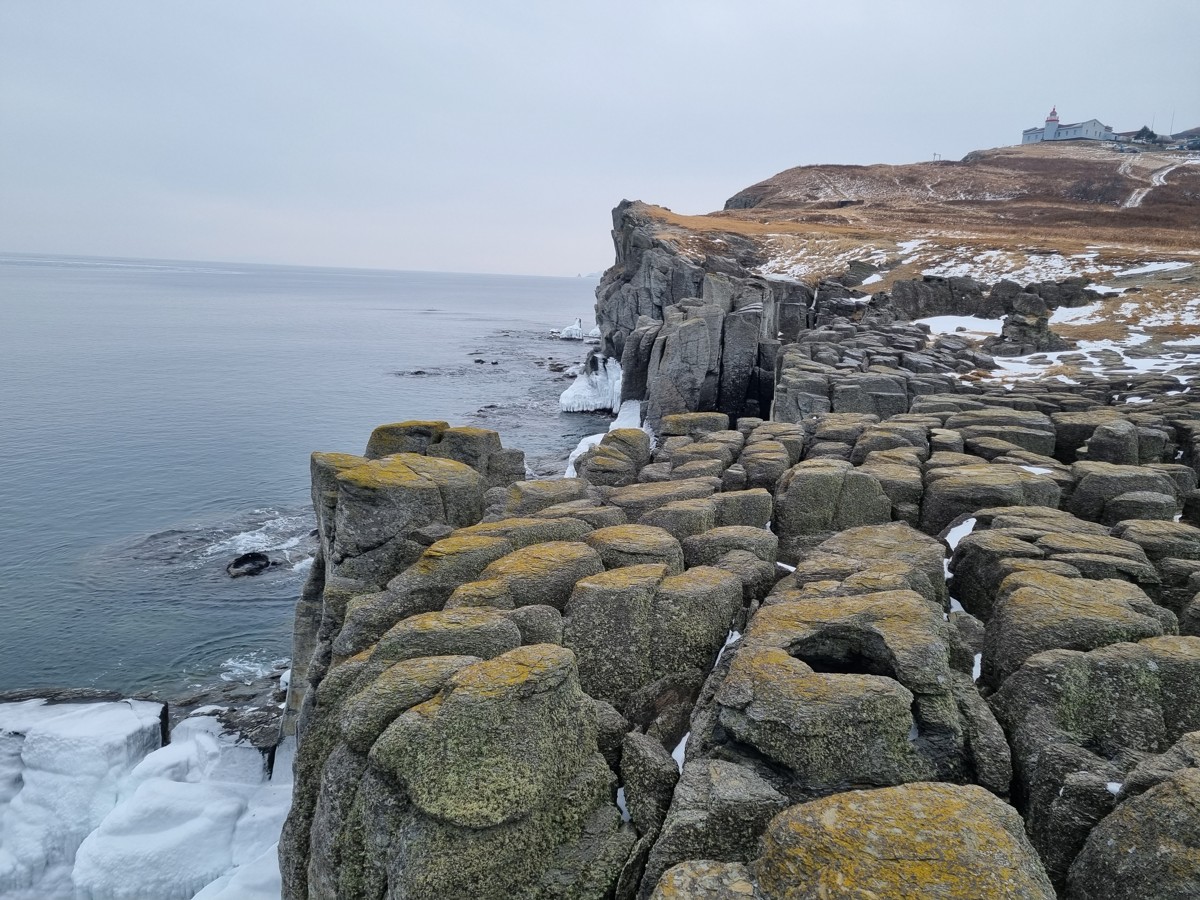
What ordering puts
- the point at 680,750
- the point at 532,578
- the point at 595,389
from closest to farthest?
the point at 680,750 < the point at 532,578 < the point at 595,389

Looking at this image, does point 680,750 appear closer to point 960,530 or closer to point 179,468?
point 960,530

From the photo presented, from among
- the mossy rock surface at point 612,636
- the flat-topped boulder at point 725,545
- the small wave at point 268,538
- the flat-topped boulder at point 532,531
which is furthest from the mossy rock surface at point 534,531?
the small wave at point 268,538

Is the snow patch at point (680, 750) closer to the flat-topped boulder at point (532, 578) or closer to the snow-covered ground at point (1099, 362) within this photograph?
the flat-topped boulder at point (532, 578)

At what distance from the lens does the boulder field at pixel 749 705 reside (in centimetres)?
689

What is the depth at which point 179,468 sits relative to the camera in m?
50.0

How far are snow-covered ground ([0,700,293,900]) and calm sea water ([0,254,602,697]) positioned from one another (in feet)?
16.8

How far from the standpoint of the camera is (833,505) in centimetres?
1667

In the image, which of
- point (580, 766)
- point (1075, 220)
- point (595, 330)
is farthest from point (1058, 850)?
point (595, 330)

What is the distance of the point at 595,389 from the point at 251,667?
49744 millimetres

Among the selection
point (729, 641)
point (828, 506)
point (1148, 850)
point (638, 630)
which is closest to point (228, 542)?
point (828, 506)

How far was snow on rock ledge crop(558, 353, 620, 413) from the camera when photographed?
69.9m

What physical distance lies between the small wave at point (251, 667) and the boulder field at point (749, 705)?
1379 centimetres

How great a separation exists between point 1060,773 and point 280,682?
78.6ft

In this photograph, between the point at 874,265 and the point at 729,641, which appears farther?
the point at 874,265
